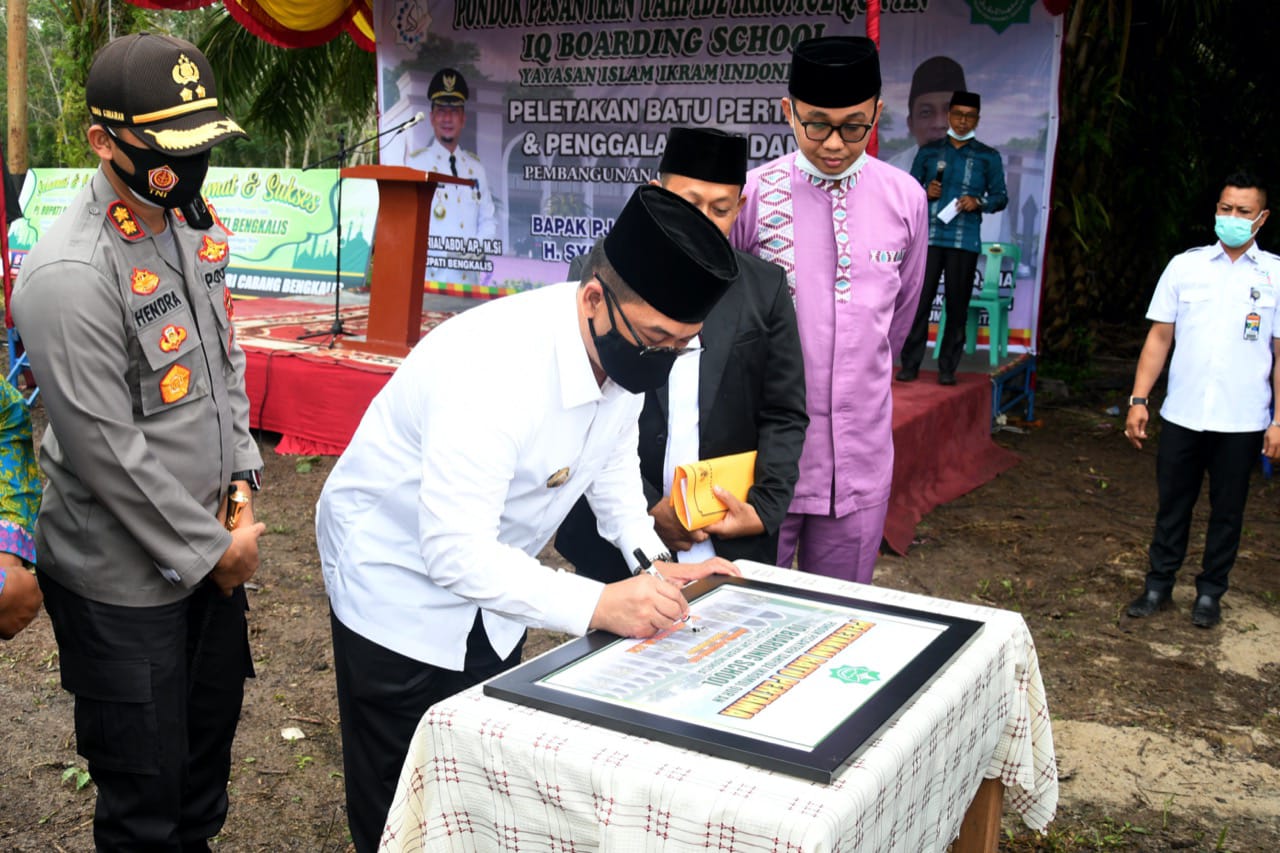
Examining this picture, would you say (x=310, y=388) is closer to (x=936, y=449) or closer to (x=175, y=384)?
(x=936, y=449)

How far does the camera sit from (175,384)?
213cm

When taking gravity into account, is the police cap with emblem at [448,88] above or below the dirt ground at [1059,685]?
above

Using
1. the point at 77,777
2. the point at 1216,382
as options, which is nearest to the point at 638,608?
the point at 77,777

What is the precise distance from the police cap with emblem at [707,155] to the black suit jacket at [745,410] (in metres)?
0.20

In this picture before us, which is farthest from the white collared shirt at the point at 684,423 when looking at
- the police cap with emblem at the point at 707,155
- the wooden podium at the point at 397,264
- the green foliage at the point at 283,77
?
the green foliage at the point at 283,77

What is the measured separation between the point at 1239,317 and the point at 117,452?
3.99m

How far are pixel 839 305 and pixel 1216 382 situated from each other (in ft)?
6.97

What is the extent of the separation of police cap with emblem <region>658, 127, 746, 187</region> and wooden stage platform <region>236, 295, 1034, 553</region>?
2914mm

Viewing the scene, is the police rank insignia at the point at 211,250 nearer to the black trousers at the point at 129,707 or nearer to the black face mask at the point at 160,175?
the black face mask at the point at 160,175

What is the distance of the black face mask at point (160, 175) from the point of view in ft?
6.70

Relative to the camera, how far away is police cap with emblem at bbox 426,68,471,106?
10.2 metres

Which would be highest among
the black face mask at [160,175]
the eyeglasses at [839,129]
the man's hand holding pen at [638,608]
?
the eyeglasses at [839,129]

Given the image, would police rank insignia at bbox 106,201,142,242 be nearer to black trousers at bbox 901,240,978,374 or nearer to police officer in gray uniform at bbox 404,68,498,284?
black trousers at bbox 901,240,978,374

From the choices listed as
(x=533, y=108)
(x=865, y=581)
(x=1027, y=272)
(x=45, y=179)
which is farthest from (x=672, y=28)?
(x=865, y=581)
